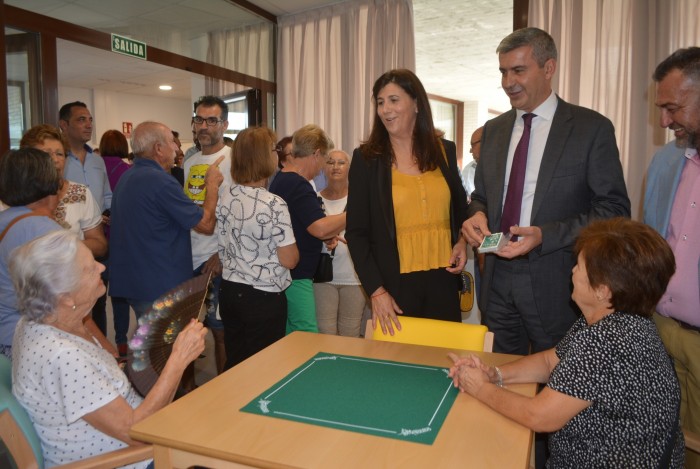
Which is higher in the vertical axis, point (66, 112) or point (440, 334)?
point (66, 112)

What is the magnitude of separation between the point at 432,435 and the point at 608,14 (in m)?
4.34

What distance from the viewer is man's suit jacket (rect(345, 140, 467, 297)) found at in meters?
2.21

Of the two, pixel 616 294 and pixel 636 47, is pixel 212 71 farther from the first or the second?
pixel 616 294

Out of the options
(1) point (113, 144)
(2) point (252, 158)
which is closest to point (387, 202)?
(2) point (252, 158)

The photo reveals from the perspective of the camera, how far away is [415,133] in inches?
92.4

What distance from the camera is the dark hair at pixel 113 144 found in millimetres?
4703

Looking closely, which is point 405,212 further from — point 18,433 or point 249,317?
point 18,433

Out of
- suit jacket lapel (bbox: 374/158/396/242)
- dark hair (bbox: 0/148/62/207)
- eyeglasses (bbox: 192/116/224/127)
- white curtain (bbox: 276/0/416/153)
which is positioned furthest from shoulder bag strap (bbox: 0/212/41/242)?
white curtain (bbox: 276/0/416/153)

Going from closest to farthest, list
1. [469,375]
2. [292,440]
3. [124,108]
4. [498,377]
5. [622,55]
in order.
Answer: [292,440], [469,375], [498,377], [622,55], [124,108]

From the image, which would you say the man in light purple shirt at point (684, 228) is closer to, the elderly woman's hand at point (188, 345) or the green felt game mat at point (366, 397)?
the green felt game mat at point (366, 397)

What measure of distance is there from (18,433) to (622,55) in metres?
4.73

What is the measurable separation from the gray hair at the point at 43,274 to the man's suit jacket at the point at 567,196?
1623 mm

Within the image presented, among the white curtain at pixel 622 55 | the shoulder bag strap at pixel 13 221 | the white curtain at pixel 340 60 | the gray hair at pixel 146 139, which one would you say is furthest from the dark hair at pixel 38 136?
the white curtain at pixel 622 55

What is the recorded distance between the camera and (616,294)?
4.61 ft
